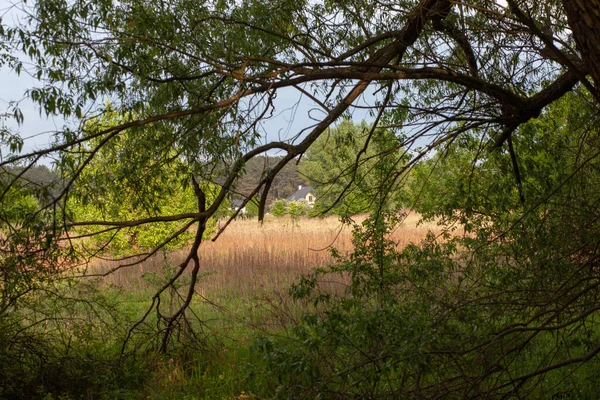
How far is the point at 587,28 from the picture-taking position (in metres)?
2.69

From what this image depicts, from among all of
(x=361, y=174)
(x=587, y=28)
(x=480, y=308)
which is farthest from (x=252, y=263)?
(x=587, y=28)

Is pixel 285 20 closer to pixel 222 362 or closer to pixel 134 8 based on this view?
pixel 134 8

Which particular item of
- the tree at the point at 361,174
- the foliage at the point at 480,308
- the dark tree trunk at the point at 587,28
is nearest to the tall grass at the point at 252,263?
the tree at the point at 361,174

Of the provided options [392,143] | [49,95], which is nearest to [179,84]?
[49,95]

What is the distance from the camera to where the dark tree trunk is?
8.71ft

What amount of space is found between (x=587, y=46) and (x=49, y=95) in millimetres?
3709

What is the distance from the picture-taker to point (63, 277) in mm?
5465

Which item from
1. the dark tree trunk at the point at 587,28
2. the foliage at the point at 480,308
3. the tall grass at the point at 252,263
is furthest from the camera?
the tall grass at the point at 252,263

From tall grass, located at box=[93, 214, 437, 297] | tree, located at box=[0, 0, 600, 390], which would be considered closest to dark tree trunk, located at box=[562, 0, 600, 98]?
tree, located at box=[0, 0, 600, 390]

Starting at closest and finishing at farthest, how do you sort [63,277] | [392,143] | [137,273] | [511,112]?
1. [511,112]
2. [63,277]
3. [392,143]
4. [137,273]

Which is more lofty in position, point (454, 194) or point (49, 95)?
point (49, 95)

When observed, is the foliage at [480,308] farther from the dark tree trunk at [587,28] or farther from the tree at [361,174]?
the dark tree trunk at [587,28]

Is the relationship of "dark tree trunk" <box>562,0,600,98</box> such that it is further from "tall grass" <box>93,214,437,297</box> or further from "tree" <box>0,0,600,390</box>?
"tall grass" <box>93,214,437,297</box>

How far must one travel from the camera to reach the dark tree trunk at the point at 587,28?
2654 millimetres
